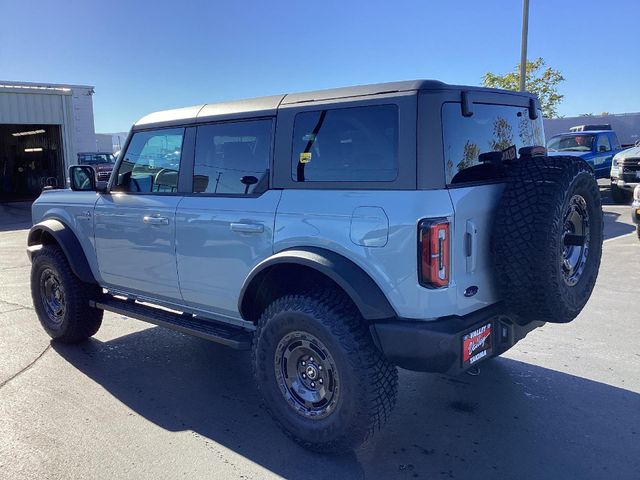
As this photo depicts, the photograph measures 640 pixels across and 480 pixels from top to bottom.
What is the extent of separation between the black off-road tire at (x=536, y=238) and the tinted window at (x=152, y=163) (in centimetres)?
235

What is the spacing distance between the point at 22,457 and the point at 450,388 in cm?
283

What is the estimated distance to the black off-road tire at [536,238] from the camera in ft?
9.10

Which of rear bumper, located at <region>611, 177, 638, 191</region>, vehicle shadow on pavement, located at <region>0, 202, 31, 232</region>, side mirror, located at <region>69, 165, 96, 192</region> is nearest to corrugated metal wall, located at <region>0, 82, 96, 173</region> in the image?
vehicle shadow on pavement, located at <region>0, 202, 31, 232</region>

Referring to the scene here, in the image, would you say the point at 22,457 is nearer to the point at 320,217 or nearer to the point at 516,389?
the point at 320,217

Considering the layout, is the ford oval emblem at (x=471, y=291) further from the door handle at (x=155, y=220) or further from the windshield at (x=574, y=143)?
the windshield at (x=574, y=143)

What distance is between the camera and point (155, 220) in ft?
13.0

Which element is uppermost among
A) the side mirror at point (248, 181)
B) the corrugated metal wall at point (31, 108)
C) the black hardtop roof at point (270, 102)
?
the corrugated metal wall at point (31, 108)

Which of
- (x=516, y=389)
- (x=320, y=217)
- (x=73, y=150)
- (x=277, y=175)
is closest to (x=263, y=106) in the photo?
(x=277, y=175)

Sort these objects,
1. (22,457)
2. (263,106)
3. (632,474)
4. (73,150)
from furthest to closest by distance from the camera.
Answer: (73,150) < (263,106) < (22,457) < (632,474)

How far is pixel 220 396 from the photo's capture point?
3941mm

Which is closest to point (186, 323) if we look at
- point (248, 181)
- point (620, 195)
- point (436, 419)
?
point (248, 181)

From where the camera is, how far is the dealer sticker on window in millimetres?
2748

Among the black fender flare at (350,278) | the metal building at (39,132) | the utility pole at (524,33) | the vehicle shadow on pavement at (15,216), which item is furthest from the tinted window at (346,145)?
the metal building at (39,132)

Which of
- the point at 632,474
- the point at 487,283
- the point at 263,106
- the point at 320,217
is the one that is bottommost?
the point at 632,474
